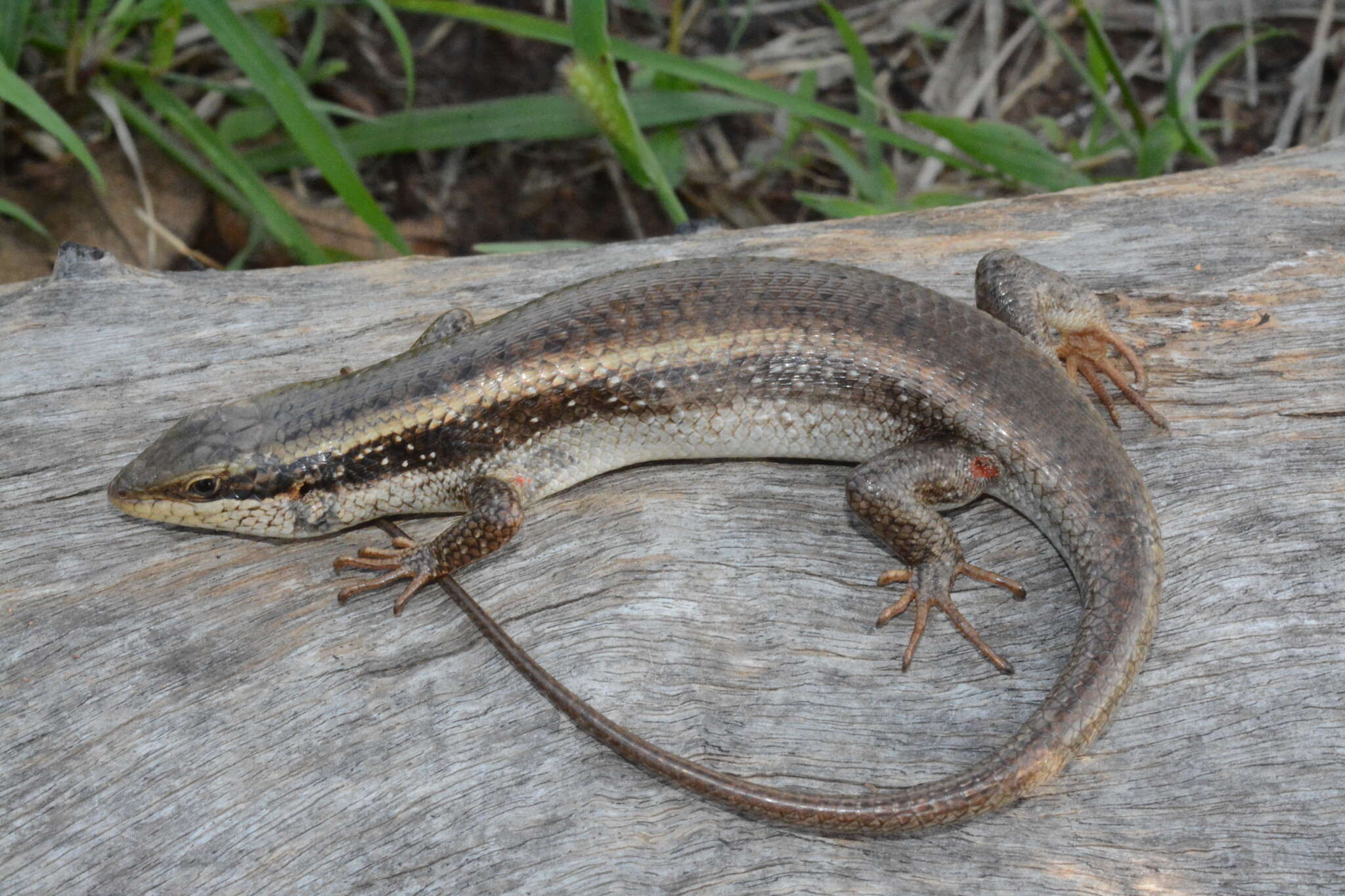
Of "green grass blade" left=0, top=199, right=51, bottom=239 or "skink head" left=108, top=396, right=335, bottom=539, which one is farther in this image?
"green grass blade" left=0, top=199, right=51, bottom=239

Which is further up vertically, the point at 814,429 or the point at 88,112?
the point at 88,112

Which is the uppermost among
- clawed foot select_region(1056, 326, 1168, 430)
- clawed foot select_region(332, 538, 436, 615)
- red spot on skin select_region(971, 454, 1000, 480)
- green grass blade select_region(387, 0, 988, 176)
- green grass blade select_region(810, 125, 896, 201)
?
green grass blade select_region(387, 0, 988, 176)

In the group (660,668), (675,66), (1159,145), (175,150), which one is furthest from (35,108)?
(1159,145)

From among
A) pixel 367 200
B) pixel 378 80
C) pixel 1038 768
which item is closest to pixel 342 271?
pixel 367 200

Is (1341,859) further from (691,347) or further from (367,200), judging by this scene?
(367,200)

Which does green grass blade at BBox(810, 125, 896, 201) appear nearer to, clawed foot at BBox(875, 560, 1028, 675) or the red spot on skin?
the red spot on skin

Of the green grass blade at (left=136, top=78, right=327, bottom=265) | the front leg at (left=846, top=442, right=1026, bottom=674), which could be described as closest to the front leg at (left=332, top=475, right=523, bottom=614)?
the front leg at (left=846, top=442, right=1026, bottom=674)
